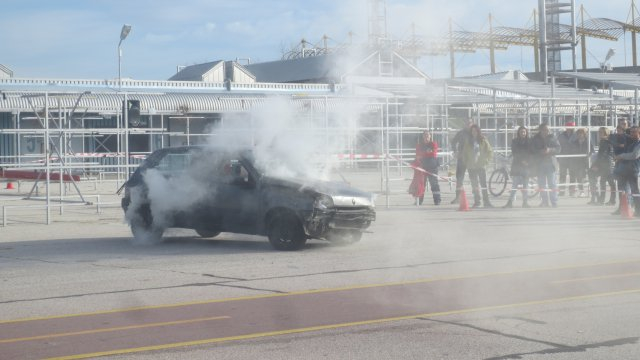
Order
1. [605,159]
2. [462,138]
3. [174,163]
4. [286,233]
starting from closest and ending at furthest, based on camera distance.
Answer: [286,233] < [174,163] < [605,159] < [462,138]

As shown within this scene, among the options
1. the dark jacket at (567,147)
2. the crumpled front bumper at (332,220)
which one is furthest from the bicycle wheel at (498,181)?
the crumpled front bumper at (332,220)

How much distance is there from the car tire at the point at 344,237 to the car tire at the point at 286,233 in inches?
18.5

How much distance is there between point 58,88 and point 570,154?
73.5 feet

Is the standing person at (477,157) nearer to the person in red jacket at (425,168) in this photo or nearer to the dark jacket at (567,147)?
the person in red jacket at (425,168)

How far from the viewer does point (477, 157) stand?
2269cm

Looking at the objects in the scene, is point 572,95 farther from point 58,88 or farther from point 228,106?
point 58,88

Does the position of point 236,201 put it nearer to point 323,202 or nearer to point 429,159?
point 323,202

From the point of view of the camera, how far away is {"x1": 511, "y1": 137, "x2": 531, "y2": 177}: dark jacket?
2255 centimetres

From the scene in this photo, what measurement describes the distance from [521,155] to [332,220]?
9.80 m

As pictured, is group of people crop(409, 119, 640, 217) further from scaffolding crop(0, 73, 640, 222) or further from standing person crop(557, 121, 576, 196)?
standing person crop(557, 121, 576, 196)

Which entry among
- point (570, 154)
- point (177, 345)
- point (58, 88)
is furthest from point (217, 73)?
point (177, 345)

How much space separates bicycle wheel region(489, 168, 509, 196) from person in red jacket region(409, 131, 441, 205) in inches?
108

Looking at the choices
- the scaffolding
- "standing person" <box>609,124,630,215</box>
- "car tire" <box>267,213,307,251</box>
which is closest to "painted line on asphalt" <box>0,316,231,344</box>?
"car tire" <box>267,213,307,251</box>

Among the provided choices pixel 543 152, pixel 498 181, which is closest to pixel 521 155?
pixel 543 152
